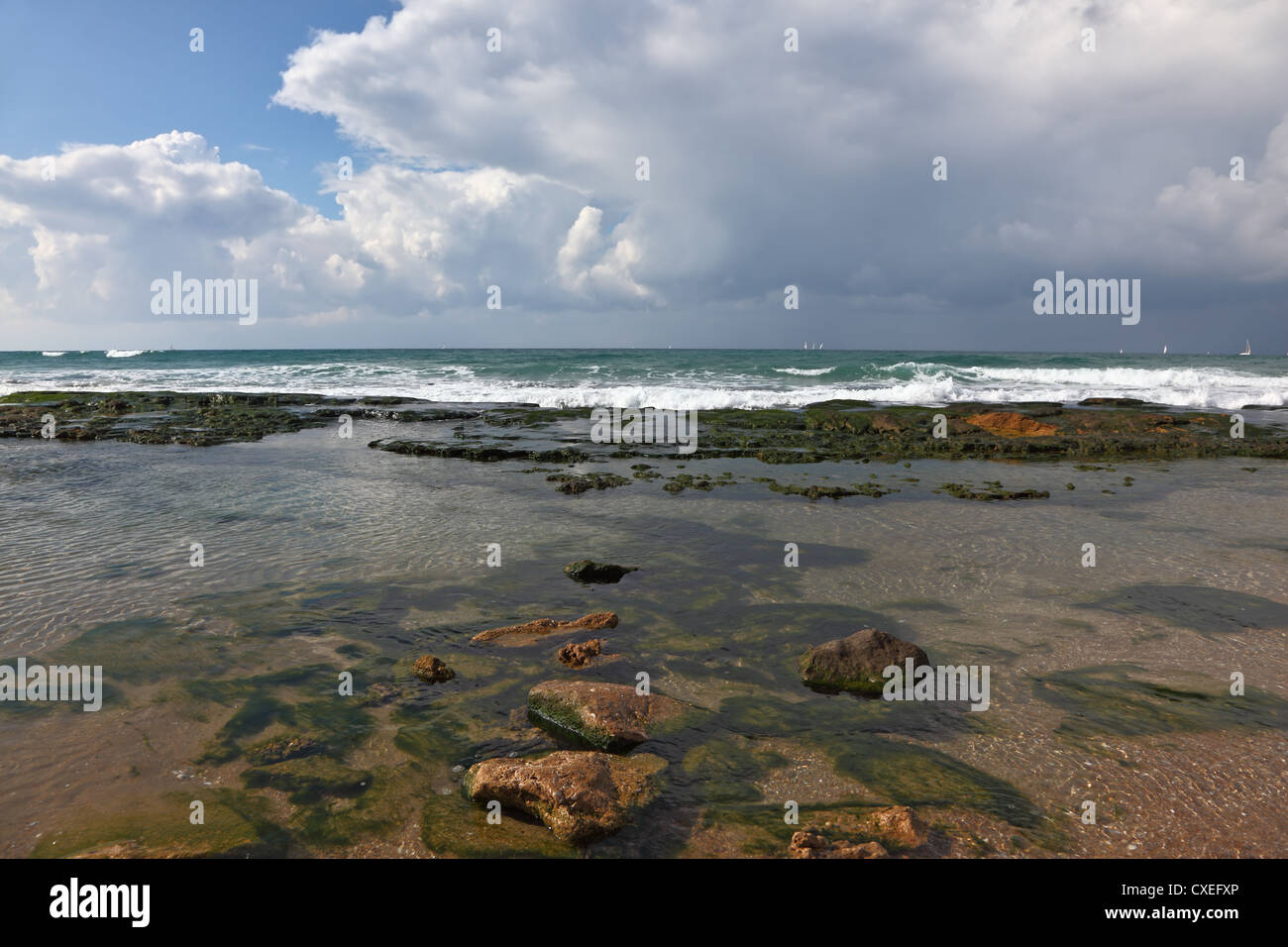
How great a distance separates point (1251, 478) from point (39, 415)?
52512mm

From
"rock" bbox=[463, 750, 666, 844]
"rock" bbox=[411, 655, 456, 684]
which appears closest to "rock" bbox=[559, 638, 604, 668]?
"rock" bbox=[411, 655, 456, 684]

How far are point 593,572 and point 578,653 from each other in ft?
9.56

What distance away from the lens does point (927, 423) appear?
28797 mm

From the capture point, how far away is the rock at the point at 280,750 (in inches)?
227

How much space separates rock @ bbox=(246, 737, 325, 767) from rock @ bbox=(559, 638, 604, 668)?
8.94 ft

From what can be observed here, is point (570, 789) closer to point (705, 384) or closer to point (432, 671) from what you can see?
point (432, 671)

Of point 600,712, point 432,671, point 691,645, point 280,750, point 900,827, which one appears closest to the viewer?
point 900,827

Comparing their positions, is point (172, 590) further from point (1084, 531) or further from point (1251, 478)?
point (1251, 478)

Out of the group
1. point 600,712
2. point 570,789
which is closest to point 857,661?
point 600,712

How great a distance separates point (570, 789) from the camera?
16.4 ft

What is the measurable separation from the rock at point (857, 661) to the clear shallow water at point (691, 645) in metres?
0.25
